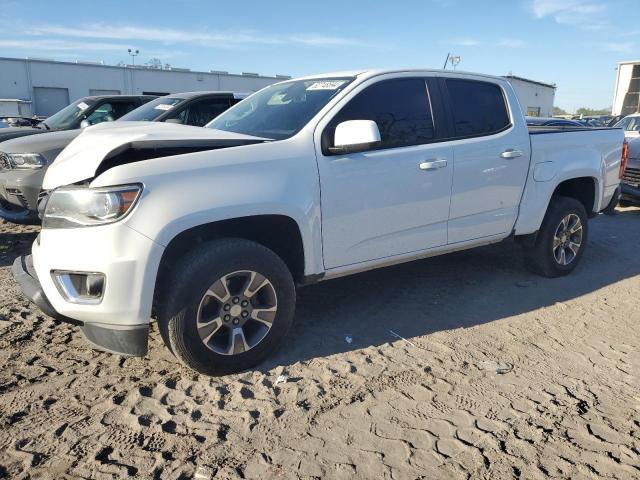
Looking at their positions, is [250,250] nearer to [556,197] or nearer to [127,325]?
[127,325]

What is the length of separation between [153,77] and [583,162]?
4070 centimetres

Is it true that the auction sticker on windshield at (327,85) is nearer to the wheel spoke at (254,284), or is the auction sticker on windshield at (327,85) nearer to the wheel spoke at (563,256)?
the wheel spoke at (254,284)

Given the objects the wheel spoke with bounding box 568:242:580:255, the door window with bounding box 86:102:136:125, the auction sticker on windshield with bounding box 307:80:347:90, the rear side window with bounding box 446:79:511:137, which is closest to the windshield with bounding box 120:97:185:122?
the door window with bounding box 86:102:136:125

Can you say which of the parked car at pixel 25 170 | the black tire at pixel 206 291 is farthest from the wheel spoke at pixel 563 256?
the parked car at pixel 25 170

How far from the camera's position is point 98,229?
9.71ft

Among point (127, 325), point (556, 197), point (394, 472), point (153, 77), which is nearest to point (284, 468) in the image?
point (394, 472)

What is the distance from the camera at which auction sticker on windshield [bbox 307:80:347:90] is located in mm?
4066

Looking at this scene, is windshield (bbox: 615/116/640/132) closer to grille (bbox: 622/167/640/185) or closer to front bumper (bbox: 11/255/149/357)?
grille (bbox: 622/167/640/185)

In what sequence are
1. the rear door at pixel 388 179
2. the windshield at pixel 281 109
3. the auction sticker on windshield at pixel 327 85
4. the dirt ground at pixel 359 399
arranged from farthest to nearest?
the auction sticker on windshield at pixel 327 85 < the windshield at pixel 281 109 < the rear door at pixel 388 179 < the dirt ground at pixel 359 399

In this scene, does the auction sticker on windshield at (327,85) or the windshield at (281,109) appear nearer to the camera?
the windshield at (281,109)

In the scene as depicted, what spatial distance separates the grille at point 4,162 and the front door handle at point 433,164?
457 centimetres

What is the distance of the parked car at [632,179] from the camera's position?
8.88 metres

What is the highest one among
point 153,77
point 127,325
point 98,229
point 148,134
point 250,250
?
point 153,77

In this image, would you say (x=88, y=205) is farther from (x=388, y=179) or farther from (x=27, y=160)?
(x=27, y=160)
